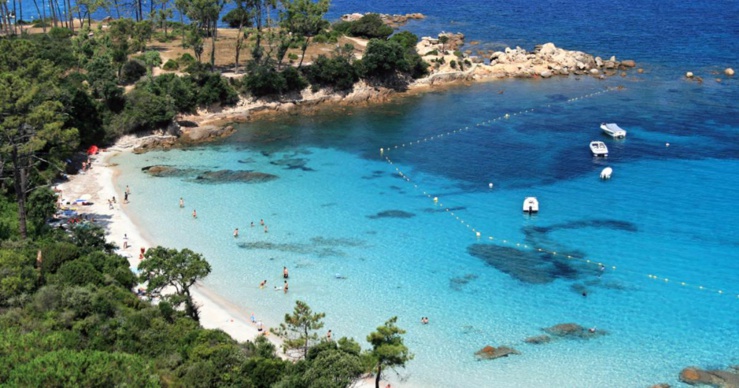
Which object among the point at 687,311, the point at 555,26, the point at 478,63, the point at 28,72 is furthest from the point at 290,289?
the point at 555,26

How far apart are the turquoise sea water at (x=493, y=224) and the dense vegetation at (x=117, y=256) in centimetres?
657

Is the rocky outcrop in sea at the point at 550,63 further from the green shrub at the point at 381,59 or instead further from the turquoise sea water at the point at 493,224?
the green shrub at the point at 381,59

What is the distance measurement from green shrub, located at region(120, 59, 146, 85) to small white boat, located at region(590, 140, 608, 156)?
200 feet

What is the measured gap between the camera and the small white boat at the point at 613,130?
278 feet

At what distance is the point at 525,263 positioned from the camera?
183 ft

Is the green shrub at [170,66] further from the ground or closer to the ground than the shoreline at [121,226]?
further from the ground

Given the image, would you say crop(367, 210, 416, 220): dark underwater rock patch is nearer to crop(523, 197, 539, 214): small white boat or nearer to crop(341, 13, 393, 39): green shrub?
crop(523, 197, 539, 214): small white boat

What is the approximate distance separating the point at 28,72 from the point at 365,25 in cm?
7520

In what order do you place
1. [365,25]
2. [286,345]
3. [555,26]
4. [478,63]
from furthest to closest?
1. [555,26]
2. [365,25]
3. [478,63]
4. [286,345]

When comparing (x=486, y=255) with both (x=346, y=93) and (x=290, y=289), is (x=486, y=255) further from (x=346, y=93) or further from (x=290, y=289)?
(x=346, y=93)

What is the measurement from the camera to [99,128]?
3174 inches

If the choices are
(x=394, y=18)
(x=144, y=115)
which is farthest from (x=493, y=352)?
(x=394, y=18)

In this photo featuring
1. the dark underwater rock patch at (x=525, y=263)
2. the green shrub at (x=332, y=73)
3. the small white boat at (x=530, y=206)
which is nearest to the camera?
the dark underwater rock patch at (x=525, y=263)

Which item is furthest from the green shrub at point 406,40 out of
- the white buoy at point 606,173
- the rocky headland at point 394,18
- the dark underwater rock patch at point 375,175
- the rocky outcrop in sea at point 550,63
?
the white buoy at point 606,173
